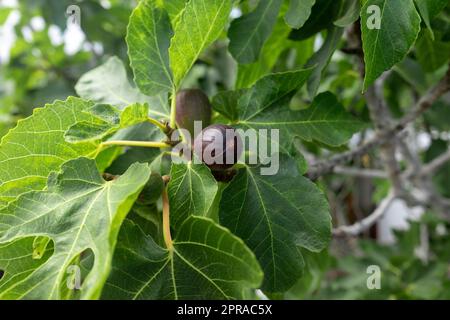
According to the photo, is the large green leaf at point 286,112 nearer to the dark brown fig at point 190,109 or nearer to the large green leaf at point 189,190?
the dark brown fig at point 190,109

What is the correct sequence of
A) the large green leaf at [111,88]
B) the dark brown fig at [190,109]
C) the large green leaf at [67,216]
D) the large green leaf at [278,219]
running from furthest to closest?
the large green leaf at [111,88]
the dark brown fig at [190,109]
the large green leaf at [278,219]
the large green leaf at [67,216]

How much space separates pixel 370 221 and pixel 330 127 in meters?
0.57

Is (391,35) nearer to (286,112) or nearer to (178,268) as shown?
(286,112)

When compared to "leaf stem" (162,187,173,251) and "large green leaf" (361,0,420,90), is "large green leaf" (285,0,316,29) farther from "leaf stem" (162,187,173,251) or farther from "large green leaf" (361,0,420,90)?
"leaf stem" (162,187,173,251)

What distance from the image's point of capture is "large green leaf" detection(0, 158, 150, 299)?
0.63 m

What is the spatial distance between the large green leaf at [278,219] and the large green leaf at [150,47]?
7.9 inches

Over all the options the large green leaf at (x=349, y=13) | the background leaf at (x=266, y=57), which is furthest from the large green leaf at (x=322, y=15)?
the background leaf at (x=266, y=57)

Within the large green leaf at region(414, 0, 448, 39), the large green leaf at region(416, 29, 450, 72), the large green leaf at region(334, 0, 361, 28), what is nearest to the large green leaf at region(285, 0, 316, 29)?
the large green leaf at region(334, 0, 361, 28)

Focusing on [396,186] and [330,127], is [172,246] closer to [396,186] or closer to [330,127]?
[330,127]

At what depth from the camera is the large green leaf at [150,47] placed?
31.6 inches

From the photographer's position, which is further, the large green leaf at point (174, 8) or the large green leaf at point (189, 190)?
the large green leaf at point (174, 8)

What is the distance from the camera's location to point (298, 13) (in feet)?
2.58

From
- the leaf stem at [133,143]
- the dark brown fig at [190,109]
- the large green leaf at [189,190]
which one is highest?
the dark brown fig at [190,109]
